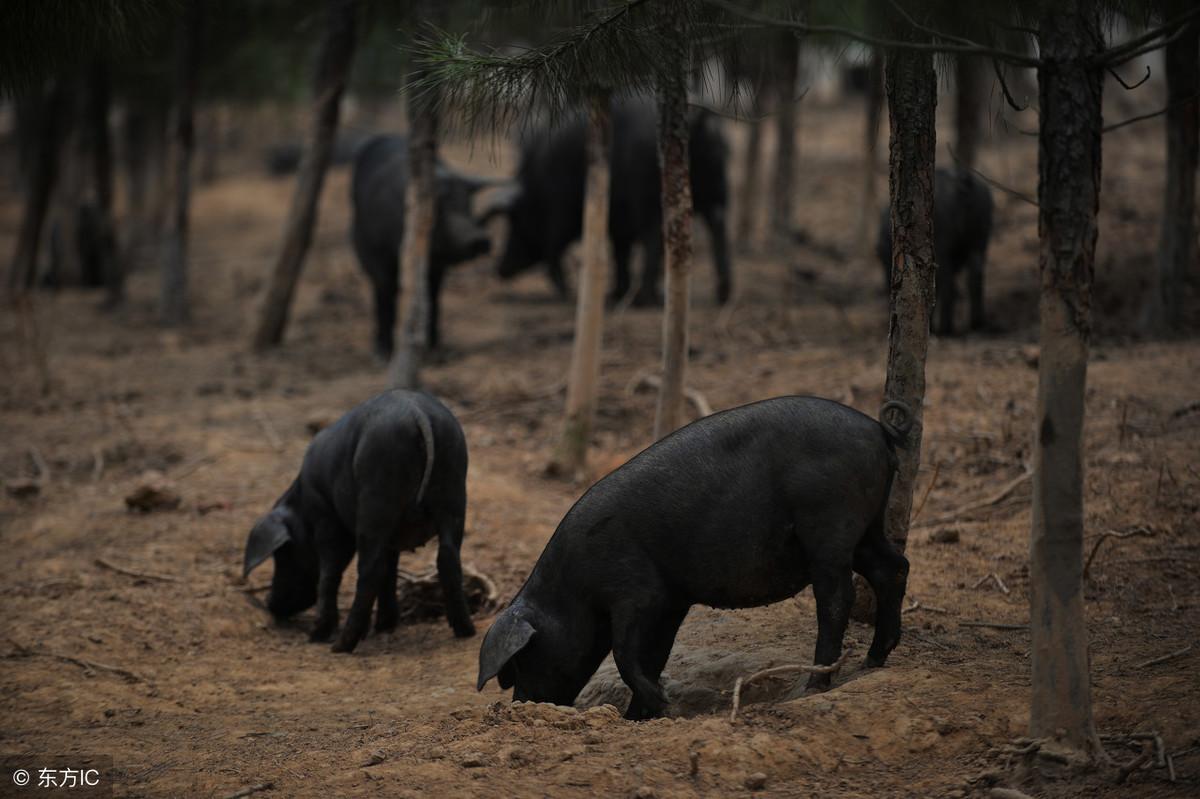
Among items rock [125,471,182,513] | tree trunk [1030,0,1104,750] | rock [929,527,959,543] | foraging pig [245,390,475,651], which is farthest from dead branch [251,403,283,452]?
tree trunk [1030,0,1104,750]

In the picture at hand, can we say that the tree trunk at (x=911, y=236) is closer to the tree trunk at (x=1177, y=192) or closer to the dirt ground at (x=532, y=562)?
the dirt ground at (x=532, y=562)

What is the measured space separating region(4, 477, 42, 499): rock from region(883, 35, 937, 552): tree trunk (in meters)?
6.58

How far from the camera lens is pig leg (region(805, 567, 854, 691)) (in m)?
4.99

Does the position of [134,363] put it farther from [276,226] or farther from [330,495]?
[276,226]

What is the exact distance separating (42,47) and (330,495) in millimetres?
2714

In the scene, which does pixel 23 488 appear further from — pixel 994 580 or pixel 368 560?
pixel 994 580

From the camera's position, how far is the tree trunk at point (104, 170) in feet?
54.0

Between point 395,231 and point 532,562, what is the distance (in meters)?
5.91

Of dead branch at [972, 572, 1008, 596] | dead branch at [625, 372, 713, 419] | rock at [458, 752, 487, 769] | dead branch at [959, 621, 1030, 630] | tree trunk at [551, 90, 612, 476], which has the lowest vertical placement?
rock at [458, 752, 487, 769]

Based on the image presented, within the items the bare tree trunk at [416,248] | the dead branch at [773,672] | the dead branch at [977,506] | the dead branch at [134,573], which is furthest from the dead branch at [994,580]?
the bare tree trunk at [416,248]

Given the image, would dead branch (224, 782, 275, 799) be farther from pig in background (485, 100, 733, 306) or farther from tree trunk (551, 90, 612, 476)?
pig in background (485, 100, 733, 306)

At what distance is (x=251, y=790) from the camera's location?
450 centimetres

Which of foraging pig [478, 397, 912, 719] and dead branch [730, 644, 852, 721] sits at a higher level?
foraging pig [478, 397, 912, 719]

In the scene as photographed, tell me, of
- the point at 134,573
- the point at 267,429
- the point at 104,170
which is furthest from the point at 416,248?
the point at 104,170
